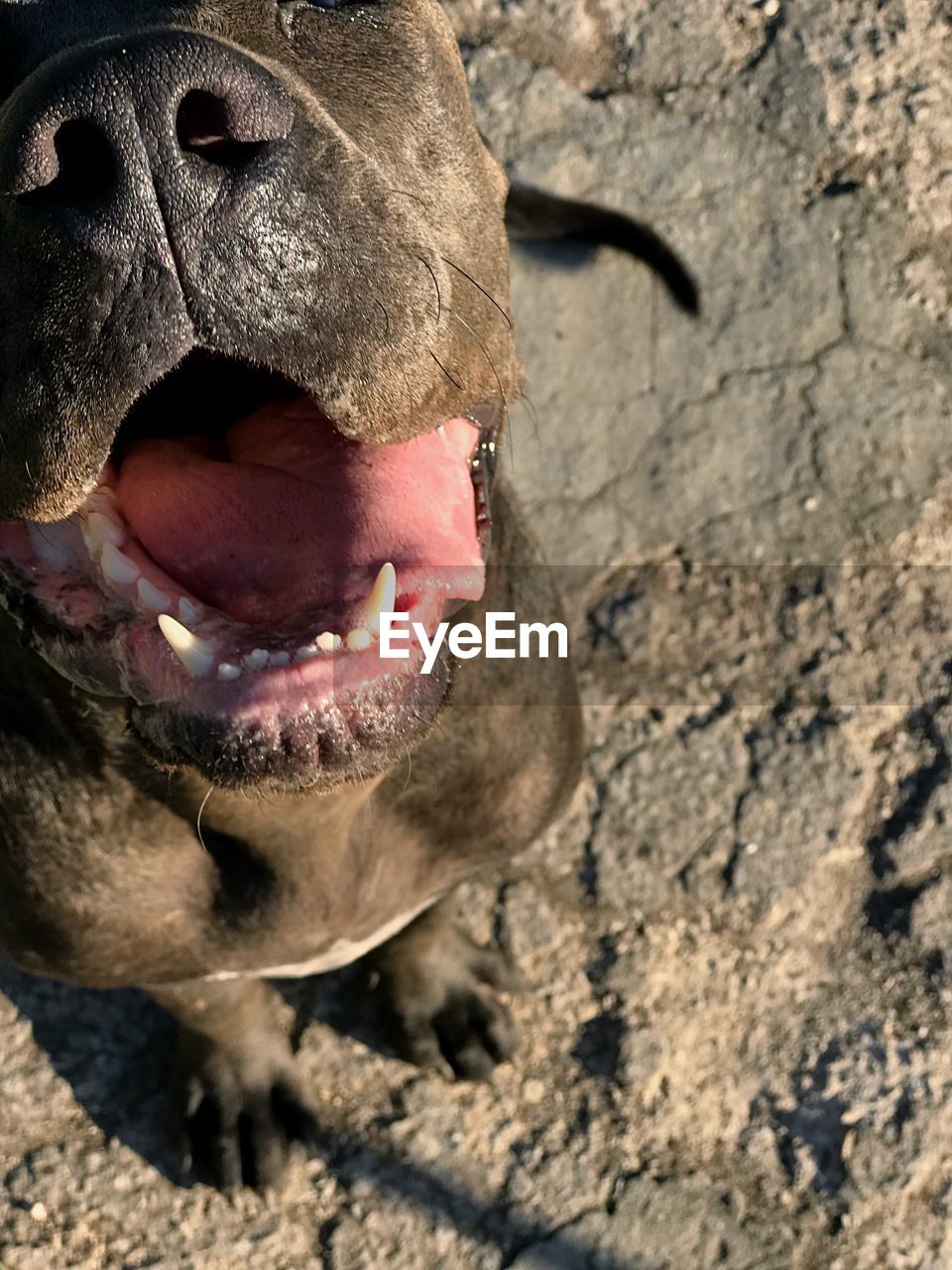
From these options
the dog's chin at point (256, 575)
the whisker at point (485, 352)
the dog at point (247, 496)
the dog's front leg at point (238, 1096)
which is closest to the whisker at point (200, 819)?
the dog at point (247, 496)

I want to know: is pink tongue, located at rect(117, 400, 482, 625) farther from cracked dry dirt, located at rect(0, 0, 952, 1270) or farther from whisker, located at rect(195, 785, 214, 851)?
cracked dry dirt, located at rect(0, 0, 952, 1270)

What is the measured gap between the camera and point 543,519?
405 centimetres

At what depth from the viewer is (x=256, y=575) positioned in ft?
7.33

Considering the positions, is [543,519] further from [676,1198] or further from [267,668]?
[267,668]

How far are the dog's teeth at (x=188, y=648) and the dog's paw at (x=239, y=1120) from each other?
173cm

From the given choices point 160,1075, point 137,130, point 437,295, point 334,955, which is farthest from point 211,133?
point 160,1075

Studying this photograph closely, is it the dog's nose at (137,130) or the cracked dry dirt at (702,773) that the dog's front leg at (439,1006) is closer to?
the cracked dry dirt at (702,773)

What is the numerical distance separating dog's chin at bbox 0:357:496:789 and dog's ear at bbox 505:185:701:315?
50.1 inches

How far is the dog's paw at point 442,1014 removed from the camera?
136 inches

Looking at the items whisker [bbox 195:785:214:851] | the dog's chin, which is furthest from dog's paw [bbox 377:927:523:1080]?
the dog's chin

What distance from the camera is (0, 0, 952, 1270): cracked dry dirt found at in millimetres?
3355

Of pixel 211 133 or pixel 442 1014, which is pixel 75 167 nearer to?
pixel 211 133

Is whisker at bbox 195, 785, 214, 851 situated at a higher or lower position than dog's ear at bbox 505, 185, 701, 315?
lower

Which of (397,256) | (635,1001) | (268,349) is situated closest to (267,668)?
(268,349)
